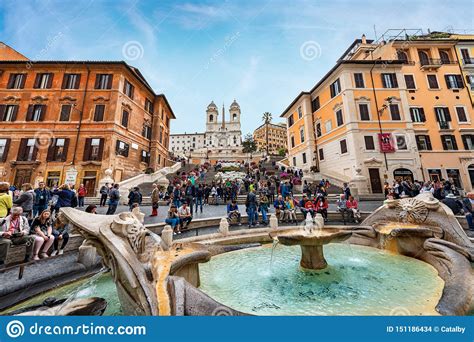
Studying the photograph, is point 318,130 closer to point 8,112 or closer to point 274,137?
point 8,112

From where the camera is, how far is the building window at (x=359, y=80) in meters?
21.3

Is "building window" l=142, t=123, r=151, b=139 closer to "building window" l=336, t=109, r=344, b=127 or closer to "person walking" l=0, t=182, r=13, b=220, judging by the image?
"person walking" l=0, t=182, r=13, b=220

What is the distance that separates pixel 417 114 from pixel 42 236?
31.0m

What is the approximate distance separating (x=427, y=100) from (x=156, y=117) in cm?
3329

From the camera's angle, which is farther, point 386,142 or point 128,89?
point 128,89

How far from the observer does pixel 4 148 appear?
1930 cm

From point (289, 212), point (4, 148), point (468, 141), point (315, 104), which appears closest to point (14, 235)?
point (289, 212)

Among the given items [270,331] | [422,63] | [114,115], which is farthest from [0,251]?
[422,63]

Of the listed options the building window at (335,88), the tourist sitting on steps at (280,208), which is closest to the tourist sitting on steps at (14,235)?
the tourist sitting on steps at (280,208)

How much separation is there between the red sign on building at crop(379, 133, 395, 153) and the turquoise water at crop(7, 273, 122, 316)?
23611mm

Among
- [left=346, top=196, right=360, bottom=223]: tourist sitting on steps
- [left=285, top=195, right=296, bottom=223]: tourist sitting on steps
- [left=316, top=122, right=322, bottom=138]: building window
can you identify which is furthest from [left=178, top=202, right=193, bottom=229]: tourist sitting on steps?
[left=316, top=122, right=322, bottom=138]: building window

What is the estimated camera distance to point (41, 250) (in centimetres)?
461

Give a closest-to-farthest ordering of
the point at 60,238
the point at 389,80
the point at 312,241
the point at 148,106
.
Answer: the point at 312,241 < the point at 60,238 < the point at 389,80 < the point at 148,106

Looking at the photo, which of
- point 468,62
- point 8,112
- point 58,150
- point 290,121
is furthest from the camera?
point 290,121
